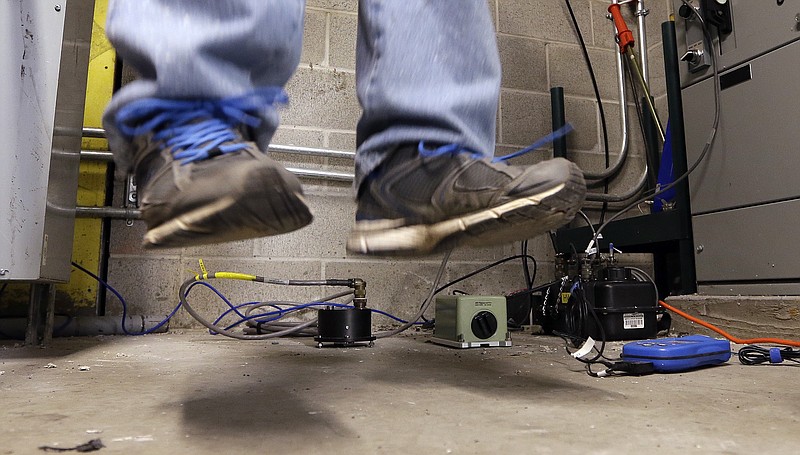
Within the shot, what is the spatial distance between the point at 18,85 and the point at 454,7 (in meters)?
0.82

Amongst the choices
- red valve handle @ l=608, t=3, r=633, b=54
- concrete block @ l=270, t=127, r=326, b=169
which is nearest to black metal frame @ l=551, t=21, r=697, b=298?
red valve handle @ l=608, t=3, r=633, b=54

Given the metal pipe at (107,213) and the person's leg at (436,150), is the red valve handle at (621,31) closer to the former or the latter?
the person's leg at (436,150)

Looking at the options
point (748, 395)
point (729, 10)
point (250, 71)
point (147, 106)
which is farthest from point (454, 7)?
point (729, 10)

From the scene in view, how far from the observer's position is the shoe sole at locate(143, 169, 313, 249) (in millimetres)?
467

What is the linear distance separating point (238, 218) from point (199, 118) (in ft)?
0.39

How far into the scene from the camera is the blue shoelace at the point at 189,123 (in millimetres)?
511

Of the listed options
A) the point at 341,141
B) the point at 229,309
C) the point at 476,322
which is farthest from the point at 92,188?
the point at 476,322

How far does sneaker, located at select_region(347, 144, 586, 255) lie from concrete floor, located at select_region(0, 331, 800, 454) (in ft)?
0.64

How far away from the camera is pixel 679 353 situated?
2.99ft

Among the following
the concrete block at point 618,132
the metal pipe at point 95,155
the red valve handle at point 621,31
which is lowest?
the metal pipe at point 95,155

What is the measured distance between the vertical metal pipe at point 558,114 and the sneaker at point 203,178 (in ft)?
5.70

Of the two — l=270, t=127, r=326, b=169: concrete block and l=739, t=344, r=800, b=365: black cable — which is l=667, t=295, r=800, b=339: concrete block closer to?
l=739, t=344, r=800, b=365: black cable

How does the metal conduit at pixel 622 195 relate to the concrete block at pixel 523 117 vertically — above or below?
below

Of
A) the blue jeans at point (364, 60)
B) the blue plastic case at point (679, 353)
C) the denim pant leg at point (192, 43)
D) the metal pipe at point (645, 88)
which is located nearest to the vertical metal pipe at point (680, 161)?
the metal pipe at point (645, 88)
